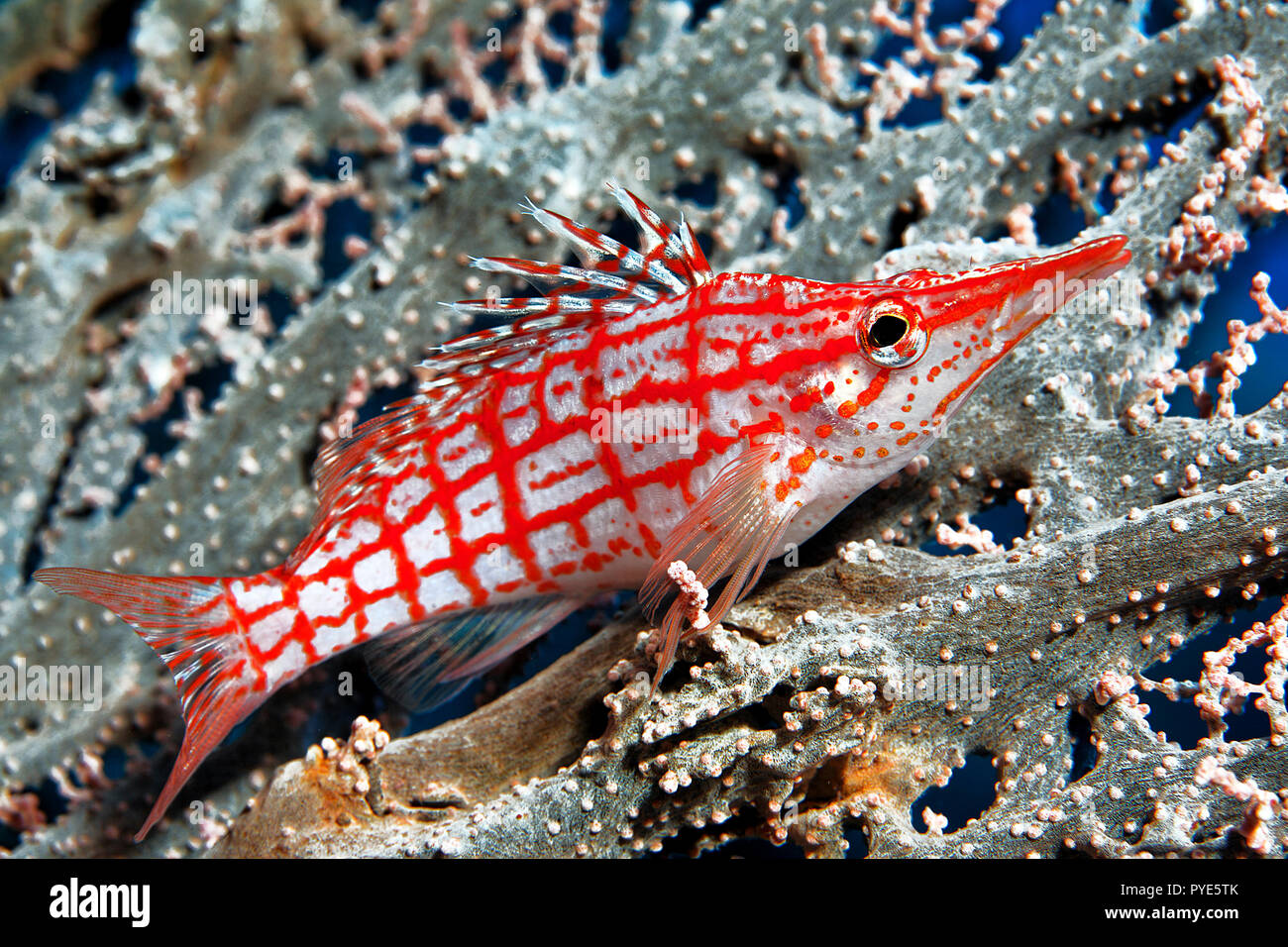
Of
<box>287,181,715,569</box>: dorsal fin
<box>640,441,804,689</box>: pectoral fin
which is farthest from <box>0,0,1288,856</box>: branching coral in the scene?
<box>287,181,715,569</box>: dorsal fin

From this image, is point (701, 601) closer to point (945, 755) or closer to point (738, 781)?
point (738, 781)

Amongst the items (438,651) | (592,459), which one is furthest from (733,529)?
(438,651)

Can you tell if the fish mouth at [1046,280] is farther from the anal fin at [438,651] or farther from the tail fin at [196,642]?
the tail fin at [196,642]

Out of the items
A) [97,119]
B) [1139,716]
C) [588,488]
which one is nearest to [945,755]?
[1139,716]

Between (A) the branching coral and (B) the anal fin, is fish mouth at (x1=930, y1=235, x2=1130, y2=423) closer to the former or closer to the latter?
(A) the branching coral

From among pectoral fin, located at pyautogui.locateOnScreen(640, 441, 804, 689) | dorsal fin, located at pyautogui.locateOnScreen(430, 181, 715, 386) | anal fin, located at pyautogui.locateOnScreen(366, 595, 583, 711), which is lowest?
anal fin, located at pyautogui.locateOnScreen(366, 595, 583, 711)

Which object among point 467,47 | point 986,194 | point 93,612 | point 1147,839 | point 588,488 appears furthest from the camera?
point 467,47

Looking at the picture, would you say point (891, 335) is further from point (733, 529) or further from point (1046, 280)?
point (733, 529)
